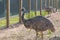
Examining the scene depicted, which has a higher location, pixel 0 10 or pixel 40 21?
pixel 40 21

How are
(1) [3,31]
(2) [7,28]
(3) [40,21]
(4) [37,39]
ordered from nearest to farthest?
(3) [40,21] < (4) [37,39] < (1) [3,31] < (2) [7,28]

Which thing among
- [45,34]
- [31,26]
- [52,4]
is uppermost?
[31,26]

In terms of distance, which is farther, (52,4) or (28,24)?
(52,4)

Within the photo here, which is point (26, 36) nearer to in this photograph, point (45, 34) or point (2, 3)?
point (45, 34)

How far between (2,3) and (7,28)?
2185 mm

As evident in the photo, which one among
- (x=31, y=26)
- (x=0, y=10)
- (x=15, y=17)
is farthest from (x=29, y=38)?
(x=15, y=17)

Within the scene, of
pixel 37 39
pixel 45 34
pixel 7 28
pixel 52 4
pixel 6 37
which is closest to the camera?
pixel 37 39

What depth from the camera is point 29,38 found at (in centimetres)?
696

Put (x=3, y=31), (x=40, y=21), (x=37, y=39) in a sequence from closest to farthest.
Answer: (x=40, y=21) < (x=37, y=39) < (x=3, y=31)

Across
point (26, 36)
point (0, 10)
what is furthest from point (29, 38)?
point (0, 10)

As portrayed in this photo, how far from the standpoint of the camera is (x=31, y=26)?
6.31 m

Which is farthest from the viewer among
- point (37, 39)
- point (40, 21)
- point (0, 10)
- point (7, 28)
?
point (0, 10)

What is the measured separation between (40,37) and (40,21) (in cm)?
82

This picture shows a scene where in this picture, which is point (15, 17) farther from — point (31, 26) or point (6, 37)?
point (31, 26)
